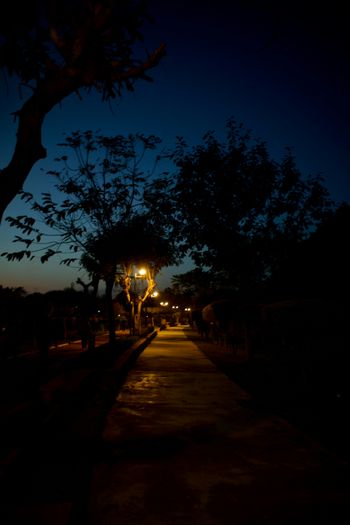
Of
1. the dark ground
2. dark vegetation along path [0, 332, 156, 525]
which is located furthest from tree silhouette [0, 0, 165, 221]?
the dark ground

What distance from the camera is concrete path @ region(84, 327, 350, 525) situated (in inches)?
136

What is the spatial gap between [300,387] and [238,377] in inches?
80.1

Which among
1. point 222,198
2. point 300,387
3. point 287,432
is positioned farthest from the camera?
point 222,198

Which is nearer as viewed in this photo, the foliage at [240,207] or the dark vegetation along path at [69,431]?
the dark vegetation along path at [69,431]

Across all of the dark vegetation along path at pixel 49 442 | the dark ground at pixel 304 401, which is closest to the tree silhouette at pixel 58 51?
the dark vegetation along path at pixel 49 442

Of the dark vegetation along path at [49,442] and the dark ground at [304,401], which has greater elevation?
the dark vegetation along path at [49,442]

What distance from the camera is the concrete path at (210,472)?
3.46 meters

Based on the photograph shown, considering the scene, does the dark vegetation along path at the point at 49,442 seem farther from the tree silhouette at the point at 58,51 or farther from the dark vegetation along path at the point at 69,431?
the tree silhouette at the point at 58,51

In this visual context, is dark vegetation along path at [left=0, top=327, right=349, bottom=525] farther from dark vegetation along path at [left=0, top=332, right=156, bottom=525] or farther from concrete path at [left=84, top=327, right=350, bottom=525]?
concrete path at [left=84, top=327, right=350, bottom=525]

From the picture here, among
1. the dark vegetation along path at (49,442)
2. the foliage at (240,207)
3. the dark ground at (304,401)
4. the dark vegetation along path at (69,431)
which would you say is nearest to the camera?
the dark vegetation along path at (49,442)

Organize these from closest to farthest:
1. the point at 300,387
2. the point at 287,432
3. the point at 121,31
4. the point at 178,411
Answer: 1. the point at 121,31
2. the point at 287,432
3. the point at 178,411
4. the point at 300,387

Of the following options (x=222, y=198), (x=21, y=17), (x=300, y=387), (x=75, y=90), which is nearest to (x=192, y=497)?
(x=75, y=90)

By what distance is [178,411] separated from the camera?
23.5 ft

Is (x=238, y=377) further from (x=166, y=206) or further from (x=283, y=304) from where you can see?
(x=166, y=206)
